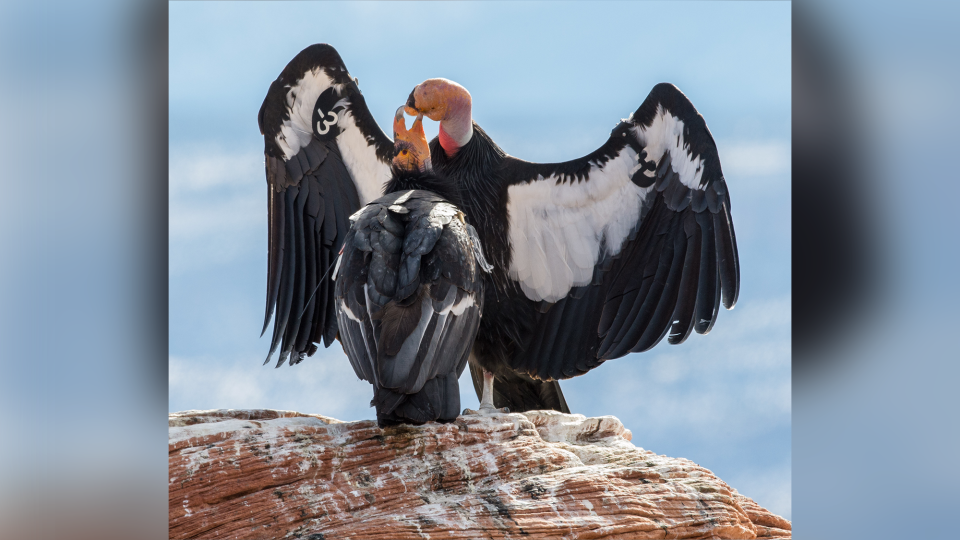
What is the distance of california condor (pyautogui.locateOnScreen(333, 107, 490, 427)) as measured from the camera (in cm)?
431

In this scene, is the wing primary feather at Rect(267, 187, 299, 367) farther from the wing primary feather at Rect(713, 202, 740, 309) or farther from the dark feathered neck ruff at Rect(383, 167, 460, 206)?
the wing primary feather at Rect(713, 202, 740, 309)

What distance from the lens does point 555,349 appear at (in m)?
6.05

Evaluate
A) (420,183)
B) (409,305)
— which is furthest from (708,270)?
(409,305)

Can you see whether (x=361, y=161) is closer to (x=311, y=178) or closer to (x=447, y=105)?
(x=311, y=178)

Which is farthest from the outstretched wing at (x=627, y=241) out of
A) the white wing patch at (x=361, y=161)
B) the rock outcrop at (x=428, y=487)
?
the rock outcrop at (x=428, y=487)

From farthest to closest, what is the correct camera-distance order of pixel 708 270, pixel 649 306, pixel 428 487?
pixel 649 306
pixel 708 270
pixel 428 487

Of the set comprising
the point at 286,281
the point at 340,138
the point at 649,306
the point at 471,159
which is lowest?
the point at 649,306

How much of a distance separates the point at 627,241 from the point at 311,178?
2.40 metres

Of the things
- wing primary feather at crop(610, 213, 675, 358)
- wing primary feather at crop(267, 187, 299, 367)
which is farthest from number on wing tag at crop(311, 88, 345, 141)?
wing primary feather at crop(610, 213, 675, 358)

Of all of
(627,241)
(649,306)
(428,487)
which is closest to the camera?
(428,487)

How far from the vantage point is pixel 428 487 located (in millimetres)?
4371
